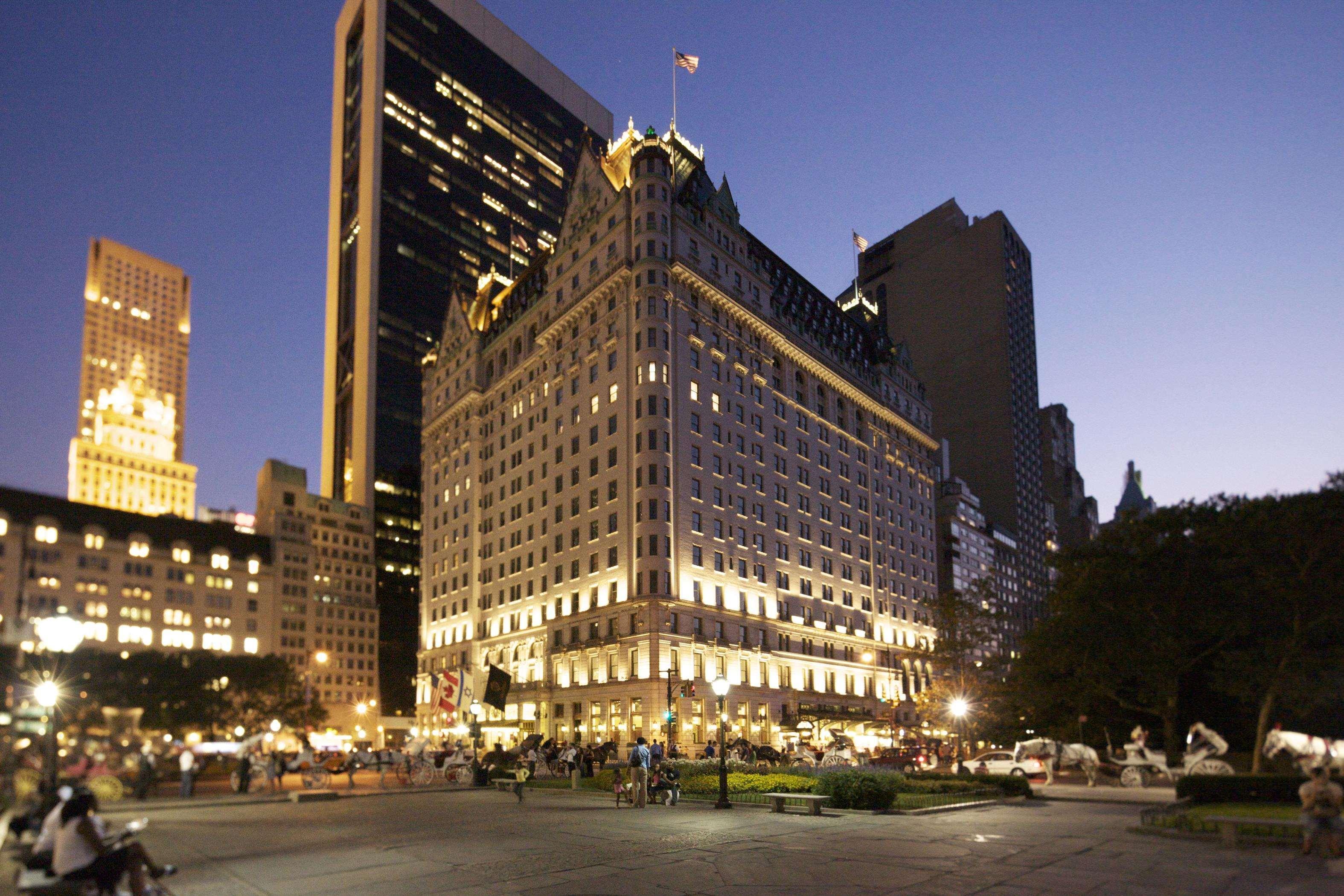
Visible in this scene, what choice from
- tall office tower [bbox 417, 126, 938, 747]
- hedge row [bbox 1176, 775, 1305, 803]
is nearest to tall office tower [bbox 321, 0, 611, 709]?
tall office tower [bbox 417, 126, 938, 747]

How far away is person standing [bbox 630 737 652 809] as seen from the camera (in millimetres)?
31766

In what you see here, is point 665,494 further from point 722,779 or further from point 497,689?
point 722,779

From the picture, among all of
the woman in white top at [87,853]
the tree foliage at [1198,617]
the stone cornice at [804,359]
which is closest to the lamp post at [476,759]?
the tree foliage at [1198,617]

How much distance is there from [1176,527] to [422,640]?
95.0 meters

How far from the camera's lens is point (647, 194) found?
8819 cm

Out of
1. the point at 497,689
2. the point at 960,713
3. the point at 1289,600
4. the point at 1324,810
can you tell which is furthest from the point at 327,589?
the point at 1324,810

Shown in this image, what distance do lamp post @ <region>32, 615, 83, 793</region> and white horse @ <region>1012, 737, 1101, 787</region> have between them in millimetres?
38462

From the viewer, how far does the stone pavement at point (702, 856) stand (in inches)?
642

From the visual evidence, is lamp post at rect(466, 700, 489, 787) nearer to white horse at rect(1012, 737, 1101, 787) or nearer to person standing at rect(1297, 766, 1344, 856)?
white horse at rect(1012, 737, 1101, 787)

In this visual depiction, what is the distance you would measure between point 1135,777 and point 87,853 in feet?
130

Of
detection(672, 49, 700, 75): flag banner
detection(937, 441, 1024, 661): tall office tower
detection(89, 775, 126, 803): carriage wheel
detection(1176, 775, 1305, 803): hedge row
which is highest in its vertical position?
detection(672, 49, 700, 75): flag banner

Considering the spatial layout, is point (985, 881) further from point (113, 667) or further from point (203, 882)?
point (113, 667)

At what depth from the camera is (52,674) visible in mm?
18531

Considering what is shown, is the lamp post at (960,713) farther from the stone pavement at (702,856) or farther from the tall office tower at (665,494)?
the stone pavement at (702,856)
